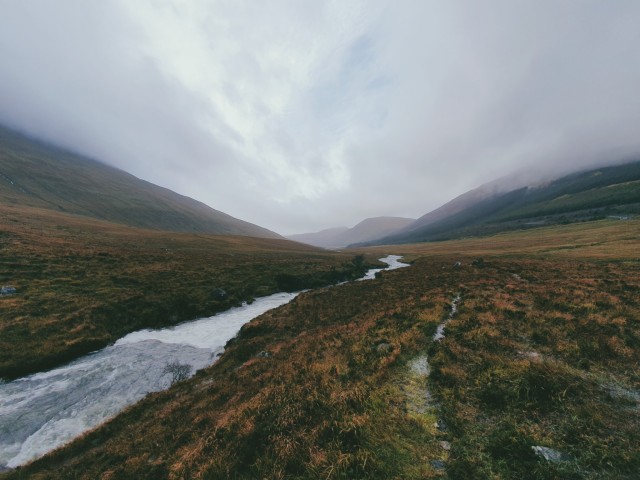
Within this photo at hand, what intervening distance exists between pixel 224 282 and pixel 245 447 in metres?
30.7

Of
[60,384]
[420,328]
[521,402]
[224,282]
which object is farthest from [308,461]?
[224,282]

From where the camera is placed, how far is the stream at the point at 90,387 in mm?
12586

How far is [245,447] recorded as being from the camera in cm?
858

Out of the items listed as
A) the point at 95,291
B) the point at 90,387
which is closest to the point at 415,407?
the point at 90,387

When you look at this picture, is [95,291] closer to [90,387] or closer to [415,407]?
[90,387]

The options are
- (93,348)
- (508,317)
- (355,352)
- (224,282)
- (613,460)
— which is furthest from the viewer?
(224,282)

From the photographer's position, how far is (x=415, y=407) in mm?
9094

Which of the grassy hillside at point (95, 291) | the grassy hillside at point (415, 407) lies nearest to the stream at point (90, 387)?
the grassy hillside at point (415, 407)

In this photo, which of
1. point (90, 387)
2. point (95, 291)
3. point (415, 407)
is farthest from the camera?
point (95, 291)

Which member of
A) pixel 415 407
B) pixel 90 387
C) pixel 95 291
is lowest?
pixel 90 387

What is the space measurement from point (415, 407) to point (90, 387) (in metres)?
19.2

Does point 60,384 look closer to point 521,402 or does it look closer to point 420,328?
point 420,328

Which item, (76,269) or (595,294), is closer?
(595,294)

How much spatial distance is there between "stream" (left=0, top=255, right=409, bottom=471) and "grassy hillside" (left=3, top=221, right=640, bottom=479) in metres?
1.57
